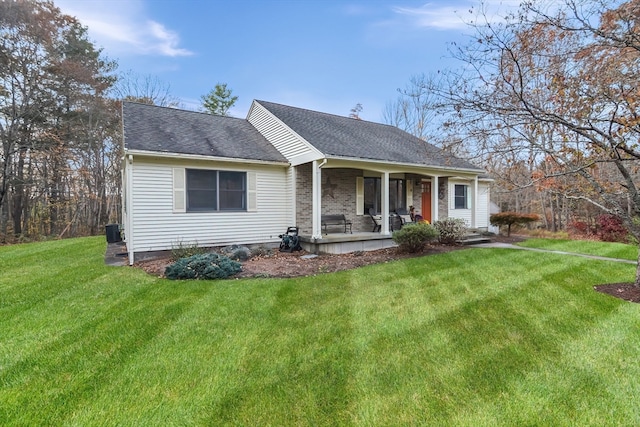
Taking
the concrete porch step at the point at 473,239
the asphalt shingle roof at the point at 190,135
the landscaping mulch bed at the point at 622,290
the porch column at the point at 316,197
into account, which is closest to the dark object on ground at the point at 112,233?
the asphalt shingle roof at the point at 190,135

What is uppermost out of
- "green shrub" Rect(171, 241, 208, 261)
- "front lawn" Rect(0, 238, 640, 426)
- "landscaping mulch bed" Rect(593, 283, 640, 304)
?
"green shrub" Rect(171, 241, 208, 261)

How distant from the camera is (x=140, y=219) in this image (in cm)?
817

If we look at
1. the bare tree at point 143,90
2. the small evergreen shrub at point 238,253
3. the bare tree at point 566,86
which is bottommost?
the small evergreen shrub at point 238,253

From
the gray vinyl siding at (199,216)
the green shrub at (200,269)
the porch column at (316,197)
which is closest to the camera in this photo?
the green shrub at (200,269)

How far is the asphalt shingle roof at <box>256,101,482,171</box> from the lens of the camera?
1002cm

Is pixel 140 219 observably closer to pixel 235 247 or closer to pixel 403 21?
pixel 235 247

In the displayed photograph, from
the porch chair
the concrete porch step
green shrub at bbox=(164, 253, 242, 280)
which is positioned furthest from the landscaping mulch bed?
the porch chair

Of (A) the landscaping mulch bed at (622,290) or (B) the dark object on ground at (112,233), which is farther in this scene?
(B) the dark object on ground at (112,233)

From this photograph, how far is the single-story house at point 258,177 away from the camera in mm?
8367

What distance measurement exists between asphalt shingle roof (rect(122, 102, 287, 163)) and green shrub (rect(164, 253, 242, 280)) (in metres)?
3.41

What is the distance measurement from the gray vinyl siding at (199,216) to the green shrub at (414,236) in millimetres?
3789

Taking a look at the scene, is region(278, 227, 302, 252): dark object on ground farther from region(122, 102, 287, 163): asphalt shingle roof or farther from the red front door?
the red front door

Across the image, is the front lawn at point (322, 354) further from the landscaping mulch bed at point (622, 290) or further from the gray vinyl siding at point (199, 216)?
the gray vinyl siding at point (199, 216)

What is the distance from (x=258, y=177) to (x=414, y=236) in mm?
5144
